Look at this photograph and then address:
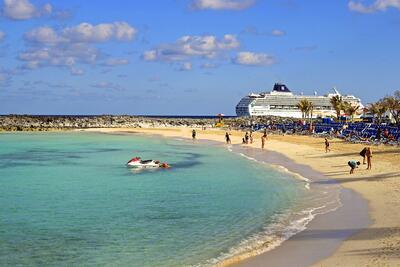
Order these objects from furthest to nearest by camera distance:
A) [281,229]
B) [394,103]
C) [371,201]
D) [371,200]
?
[394,103], [371,200], [371,201], [281,229]

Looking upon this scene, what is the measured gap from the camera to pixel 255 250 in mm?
11367

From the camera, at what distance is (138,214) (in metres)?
16.2

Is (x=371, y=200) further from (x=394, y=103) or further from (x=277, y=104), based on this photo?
(x=277, y=104)

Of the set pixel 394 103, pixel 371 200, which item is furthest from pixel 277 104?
pixel 371 200

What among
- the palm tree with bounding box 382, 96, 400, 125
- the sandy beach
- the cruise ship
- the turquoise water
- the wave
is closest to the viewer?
the sandy beach

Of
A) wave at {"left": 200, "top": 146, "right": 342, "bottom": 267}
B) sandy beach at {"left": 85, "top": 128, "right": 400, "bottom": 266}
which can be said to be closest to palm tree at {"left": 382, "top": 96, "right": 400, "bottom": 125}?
sandy beach at {"left": 85, "top": 128, "right": 400, "bottom": 266}

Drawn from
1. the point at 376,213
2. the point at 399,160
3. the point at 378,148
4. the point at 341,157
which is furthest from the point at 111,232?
the point at 378,148

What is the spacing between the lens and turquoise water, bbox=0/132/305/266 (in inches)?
448

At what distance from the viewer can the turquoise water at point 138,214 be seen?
11375 mm

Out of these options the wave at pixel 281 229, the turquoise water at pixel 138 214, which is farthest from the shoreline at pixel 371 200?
the turquoise water at pixel 138 214

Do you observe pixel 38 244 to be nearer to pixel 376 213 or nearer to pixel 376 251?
pixel 376 251

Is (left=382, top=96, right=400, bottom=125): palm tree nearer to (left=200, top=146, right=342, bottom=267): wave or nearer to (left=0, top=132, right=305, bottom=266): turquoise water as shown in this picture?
(left=0, top=132, right=305, bottom=266): turquoise water

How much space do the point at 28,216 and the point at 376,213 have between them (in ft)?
34.6

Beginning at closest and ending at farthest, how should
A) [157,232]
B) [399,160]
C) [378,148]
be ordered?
[157,232]
[399,160]
[378,148]
